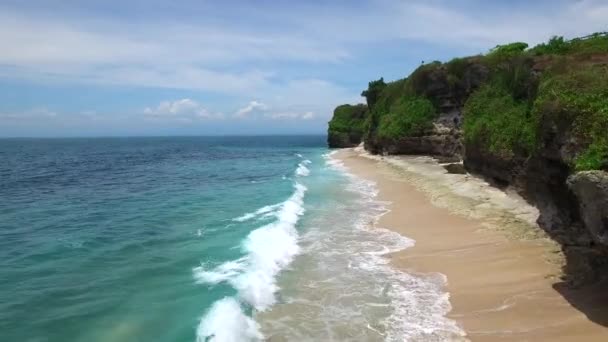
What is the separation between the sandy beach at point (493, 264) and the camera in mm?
10367

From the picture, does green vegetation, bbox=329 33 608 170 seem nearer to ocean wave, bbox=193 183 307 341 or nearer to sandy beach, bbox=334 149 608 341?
sandy beach, bbox=334 149 608 341

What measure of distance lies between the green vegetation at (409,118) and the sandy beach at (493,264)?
21705mm

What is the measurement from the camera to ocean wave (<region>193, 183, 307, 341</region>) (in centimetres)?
1121

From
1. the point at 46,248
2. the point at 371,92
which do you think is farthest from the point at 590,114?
the point at 371,92

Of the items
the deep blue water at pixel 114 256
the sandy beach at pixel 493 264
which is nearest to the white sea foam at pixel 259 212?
the deep blue water at pixel 114 256

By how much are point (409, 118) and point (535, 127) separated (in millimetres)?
33721

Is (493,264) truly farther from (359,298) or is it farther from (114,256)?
(114,256)

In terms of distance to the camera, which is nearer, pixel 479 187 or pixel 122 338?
pixel 122 338

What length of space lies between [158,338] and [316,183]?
27.7m

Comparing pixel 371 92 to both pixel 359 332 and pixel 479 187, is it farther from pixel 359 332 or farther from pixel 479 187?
pixel 359 332

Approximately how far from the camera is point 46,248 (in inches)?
709

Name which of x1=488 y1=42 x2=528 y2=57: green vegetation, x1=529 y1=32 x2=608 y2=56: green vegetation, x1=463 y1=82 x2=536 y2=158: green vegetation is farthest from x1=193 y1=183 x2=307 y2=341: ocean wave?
x1=488 y1=42 x2=528 y2=57: green vegetation

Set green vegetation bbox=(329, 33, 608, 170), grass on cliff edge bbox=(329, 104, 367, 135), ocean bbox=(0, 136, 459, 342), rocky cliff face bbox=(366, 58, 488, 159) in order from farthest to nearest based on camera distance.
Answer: grass on cliff edge bbox=(329, 104, 367, 135), rocky cliff face bbox=(366, 58, 488, 159), green vegetation bbox=(329, 33, 608, 170), ocean bbox=(0, 136, 459, 342)

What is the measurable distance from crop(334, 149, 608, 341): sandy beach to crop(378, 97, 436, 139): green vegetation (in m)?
21.7
